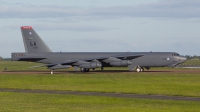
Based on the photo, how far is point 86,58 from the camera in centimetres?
6475

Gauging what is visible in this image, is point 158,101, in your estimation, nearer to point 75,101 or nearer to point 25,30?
point 75,101

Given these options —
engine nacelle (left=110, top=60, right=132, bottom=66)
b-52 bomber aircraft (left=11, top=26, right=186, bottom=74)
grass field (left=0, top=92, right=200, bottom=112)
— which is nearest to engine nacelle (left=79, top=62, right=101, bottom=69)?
b-52 bomber aircraft (left=11, top=26, right=186, bottom=74)

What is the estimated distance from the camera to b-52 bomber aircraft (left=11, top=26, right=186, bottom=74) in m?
62.4

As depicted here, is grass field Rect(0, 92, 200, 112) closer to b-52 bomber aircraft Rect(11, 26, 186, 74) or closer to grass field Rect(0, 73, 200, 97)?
grass field Rect(0, 73, 200, 97)

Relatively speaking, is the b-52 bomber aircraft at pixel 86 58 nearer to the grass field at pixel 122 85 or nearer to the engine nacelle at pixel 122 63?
the engine nacelle at pixel 122 63

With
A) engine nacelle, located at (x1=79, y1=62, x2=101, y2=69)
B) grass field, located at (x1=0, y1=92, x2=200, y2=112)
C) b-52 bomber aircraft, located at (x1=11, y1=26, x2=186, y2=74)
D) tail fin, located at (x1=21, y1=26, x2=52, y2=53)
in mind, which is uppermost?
tail fin, located at (x1=21, y1=26, x2=52, y2=53)

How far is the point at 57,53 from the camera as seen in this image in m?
66.4

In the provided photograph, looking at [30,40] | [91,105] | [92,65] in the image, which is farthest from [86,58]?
[91,105]

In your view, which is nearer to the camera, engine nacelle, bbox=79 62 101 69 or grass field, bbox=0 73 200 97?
grass field, bbox=0 73 200 97

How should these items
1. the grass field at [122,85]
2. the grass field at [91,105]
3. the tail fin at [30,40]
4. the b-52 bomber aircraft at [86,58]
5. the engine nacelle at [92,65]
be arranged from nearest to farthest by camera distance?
the grass field at [91,105] → the grass field at [122,85] → the engine nacelle at [92,65] → the b-52 bomber aircraft at [86,58] → the tail fin at [30,40]

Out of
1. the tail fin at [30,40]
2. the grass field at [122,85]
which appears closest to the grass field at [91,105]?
the grass field at [122,85]

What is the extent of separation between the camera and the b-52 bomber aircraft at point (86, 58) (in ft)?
205

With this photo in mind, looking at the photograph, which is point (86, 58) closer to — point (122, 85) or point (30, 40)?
point (30, 40)

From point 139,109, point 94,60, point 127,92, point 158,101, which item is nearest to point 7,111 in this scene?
point 139,109
